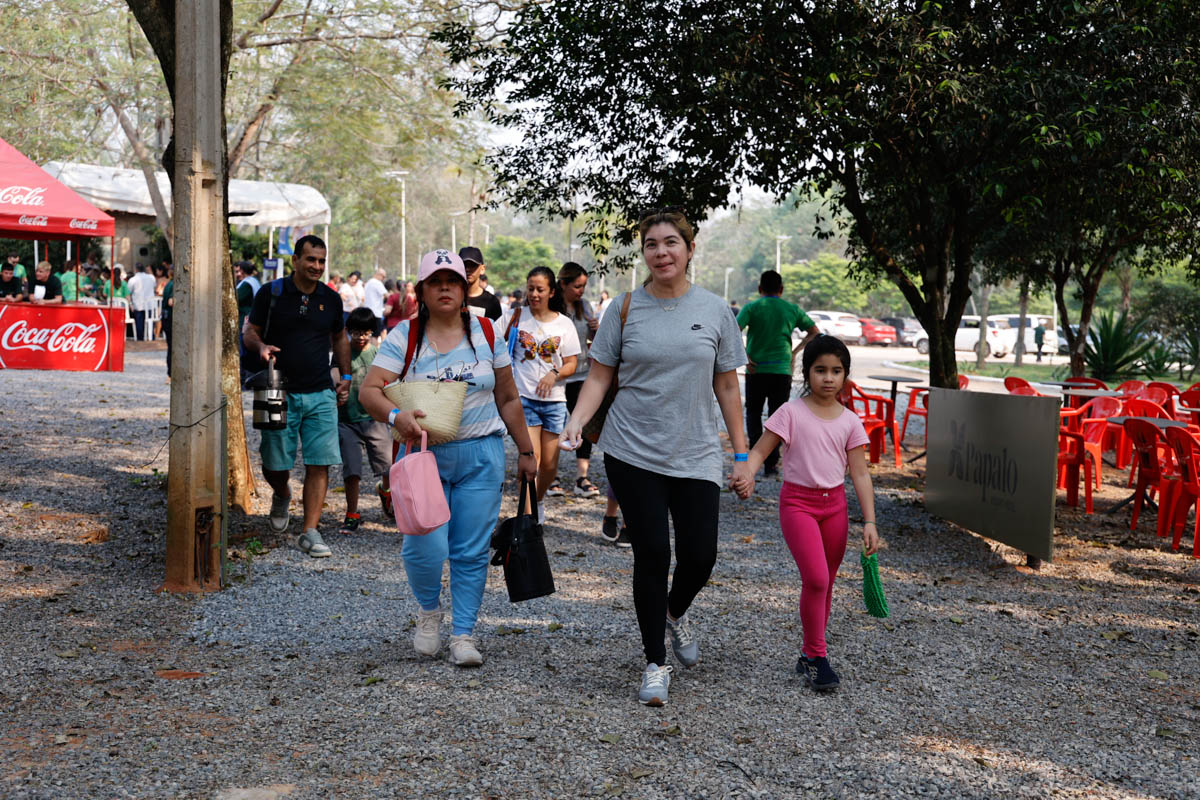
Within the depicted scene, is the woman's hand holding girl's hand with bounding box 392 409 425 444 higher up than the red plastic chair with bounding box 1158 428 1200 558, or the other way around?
the woman's hand holding girl's hand with bounding box 392 409 425 444

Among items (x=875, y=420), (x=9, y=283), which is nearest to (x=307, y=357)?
(x=875, y=420)

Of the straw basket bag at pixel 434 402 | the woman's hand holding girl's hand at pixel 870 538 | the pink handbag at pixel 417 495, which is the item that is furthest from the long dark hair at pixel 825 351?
the pink handbag at pixel 417 495

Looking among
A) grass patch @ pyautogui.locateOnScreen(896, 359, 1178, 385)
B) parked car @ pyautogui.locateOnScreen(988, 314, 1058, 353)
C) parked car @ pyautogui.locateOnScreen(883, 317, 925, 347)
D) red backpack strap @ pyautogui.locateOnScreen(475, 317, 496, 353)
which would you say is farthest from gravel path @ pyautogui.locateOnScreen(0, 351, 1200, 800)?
parked car @ pyautogui.locateOnScreen(883, 317, 925, 347)

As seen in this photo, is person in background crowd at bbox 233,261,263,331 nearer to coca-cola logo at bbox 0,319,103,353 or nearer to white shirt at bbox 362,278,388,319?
coca-cola logo at bbox 0,319,103,353

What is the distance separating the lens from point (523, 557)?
4.89m

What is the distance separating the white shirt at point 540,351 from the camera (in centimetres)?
766

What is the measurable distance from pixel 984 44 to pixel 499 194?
4558mm

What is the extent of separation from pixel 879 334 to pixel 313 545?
165ft

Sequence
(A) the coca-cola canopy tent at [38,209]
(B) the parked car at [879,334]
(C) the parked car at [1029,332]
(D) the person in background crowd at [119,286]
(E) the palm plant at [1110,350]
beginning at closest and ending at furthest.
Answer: (A) the coca-cola canopy tent at [38,209] → (E) the palm plant at [1110,350] → (D) the person in background crowd at [119,286] → (C) the parked car at [1029,332] → (B) the parked car at [879,334]

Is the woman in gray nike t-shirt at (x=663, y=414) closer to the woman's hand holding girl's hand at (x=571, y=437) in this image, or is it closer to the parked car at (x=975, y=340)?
the woman's hand holding girl's hand at (x=571, y=437)

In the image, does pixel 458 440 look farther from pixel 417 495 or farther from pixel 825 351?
pixel 825 351

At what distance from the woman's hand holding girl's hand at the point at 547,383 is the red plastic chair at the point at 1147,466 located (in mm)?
4373

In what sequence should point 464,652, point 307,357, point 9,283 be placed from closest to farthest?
point 464,652 < point 307,357 < point 9,283

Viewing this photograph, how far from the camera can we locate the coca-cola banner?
9516 mm
